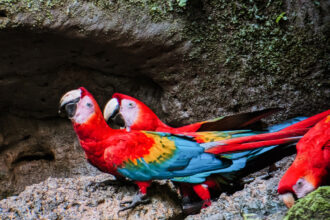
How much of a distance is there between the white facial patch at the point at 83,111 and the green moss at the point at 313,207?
48.5 inches

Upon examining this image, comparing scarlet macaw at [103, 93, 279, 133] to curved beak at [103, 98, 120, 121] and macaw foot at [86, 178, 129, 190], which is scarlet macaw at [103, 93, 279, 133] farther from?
macaw foot at [86, 178, 129, 190]

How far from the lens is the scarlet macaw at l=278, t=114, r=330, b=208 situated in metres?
1.82

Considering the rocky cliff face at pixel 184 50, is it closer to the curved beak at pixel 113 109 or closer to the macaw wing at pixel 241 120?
the macaw wing at pixel 241 120

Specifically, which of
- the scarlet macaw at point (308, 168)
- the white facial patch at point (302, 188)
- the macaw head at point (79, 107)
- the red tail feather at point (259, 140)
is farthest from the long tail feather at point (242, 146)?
the macaw head at point (79, 107)

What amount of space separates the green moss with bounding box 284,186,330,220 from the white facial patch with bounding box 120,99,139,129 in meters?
1.22

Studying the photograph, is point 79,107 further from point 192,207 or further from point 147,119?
point 192,207

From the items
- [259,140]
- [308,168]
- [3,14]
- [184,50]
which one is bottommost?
[308,168]

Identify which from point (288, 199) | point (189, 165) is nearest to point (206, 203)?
point (189, 165)

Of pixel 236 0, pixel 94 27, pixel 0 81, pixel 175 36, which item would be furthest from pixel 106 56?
pixel 236 0

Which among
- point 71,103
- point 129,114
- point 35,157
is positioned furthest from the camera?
point 35,157

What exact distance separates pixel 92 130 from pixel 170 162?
1.64ft

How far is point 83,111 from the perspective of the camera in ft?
7.44

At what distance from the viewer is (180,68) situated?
2764mm

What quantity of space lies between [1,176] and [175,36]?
5.69 feet
